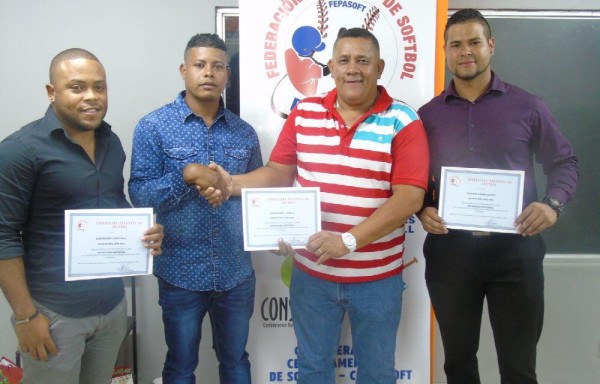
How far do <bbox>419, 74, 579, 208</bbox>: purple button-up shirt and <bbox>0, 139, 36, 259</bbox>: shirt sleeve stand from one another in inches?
62.7

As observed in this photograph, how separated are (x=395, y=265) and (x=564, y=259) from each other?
1.61 m

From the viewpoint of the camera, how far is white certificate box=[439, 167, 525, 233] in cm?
177

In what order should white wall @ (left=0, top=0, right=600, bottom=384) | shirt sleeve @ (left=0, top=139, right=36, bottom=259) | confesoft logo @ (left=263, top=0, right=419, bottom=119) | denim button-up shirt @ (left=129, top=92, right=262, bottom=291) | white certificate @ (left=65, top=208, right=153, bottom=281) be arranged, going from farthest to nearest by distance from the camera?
white wall @ (left=0, top=0, right=600, bottom=384) < confesoft logo @ (left=263, top=0, right=419, bottom=119) < denim button-up shirt @ (left=129, top=92, right=262, bottom=291) < white certificate @ (left=65, top=208, right=153, bottom=281) < shirt sleeve @ (left=0, top=139, right=36, bottom=259)

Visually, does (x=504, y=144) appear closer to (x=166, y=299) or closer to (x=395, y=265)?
(x=395, y=265)

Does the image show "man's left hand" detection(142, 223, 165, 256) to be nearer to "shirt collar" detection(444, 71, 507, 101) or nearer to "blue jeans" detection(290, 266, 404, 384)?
"blue jeans" detection(290, 266, 404, 384)

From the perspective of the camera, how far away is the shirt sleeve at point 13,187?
1.47 meters

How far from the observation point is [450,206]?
183cm

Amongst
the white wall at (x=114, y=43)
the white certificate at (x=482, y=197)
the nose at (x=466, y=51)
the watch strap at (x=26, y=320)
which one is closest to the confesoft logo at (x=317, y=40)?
the white wall at (x=114, y=43)

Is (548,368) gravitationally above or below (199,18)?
below

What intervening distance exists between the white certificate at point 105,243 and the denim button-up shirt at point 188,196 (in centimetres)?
21

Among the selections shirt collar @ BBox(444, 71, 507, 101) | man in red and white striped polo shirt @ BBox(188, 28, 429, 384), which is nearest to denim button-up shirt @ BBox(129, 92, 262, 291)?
man in red and white striped polo shirt @ BBox(188, 28, 429, 384)

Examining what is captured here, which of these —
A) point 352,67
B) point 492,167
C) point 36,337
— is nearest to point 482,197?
point 492,167

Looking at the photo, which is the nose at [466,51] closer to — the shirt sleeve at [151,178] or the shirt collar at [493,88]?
the shirt collar at [493,88]

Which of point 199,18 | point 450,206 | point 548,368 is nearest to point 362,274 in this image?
point 450,206
